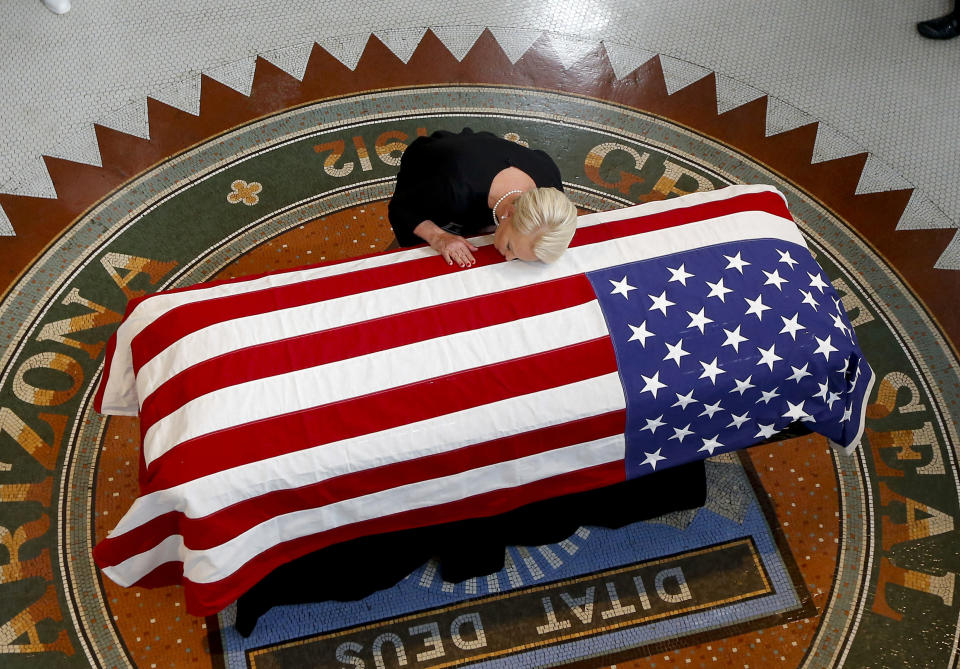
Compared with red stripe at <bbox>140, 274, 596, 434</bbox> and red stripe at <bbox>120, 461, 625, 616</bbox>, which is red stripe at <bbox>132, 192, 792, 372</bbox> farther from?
red stripe at <bbox>120, 461, 625, 616</bbox>

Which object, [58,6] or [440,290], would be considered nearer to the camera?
[440,290]

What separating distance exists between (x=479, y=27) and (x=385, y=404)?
3.05 meters

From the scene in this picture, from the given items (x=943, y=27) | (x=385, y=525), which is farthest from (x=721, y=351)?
(x=943, y=27)

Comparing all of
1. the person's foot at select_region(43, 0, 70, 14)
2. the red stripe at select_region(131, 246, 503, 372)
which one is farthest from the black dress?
the person's foot at select_region(43, 0, 70, 14)

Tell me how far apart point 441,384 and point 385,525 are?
0.57 meters

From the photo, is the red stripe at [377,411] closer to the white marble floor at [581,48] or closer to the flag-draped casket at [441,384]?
the flag-draped casket at [441,384]

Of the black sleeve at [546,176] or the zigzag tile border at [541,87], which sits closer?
the black sleeve at [546,176]

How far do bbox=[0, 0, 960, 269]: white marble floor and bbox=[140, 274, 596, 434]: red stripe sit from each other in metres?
2.23

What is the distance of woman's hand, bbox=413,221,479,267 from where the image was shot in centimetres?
297

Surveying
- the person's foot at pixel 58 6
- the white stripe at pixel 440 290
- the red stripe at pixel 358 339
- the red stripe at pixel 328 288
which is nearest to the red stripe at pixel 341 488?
the red stripe at pixel 358 339

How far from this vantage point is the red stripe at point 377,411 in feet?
8.27

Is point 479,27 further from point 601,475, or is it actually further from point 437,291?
point 601,475

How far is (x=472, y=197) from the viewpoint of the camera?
313 cm

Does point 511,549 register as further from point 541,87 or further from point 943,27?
point 943,27
